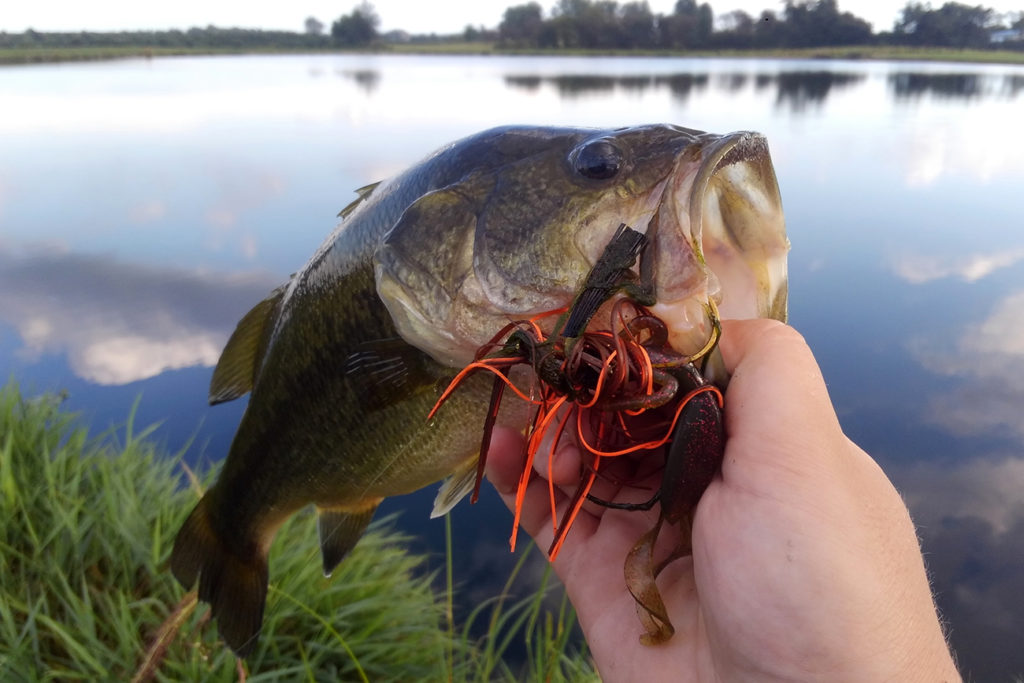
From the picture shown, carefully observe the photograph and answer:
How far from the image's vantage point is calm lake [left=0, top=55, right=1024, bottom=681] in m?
4.41

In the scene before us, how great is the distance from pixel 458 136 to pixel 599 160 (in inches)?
398

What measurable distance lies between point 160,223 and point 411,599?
7.53 m

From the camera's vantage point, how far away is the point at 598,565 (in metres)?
1.81

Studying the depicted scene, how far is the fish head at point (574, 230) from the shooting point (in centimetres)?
117

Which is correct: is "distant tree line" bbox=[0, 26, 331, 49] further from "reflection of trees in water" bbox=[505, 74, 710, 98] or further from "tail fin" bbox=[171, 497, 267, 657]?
"tail fin" bbox=[171, 497, 267, 657]

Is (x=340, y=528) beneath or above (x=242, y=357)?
beneath

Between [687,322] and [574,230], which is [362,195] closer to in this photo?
[574,230]

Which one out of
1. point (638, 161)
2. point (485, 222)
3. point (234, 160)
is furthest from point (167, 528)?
point (234, 160)

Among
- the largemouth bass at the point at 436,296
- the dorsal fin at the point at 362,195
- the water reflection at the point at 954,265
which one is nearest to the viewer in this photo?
the largemouth bass at the point at 436,296

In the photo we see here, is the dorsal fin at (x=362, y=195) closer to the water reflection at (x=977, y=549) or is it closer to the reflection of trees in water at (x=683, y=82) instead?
the water reflection at (x=977, y=549)

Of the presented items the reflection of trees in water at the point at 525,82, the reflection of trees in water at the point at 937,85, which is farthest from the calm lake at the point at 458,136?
the reflection of trees in water at the point at 525,82

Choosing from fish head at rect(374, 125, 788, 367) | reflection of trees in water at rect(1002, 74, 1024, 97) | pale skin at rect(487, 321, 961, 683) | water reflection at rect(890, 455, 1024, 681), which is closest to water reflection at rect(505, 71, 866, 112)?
reflection of trees in water at rect(1002, 74, 1024, 97)

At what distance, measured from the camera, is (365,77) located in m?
29.5

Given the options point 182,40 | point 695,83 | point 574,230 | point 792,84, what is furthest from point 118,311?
point 182,40
